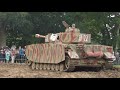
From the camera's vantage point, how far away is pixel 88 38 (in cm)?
2066

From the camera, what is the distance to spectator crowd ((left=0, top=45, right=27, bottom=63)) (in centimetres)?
2235

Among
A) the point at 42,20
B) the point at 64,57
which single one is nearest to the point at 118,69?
the point at 64,57

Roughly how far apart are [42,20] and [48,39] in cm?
286

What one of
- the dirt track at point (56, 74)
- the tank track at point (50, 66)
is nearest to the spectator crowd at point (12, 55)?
the tank track at point (50, 66)

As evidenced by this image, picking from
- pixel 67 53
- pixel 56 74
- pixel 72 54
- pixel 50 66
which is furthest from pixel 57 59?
pixel 56 74

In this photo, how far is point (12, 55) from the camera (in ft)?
73.9

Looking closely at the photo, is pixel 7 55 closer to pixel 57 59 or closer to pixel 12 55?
pixel 12 55

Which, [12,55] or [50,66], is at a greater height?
[12,55]

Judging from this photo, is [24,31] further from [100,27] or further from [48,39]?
[100,27]

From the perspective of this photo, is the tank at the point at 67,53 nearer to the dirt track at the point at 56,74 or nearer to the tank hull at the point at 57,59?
the tank hull at the point at 57,59

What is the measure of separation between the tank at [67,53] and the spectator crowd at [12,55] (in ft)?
3.61

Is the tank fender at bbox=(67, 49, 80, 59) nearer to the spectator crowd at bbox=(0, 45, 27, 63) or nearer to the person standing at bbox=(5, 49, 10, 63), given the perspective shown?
the spectator crowd at bbox=(0, 45, 27, 63)

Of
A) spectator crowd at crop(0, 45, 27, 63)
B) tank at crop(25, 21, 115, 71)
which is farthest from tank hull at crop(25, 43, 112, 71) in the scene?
spectator crowd at crop(0, 45, 27, 63)

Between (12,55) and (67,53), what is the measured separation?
4.75 metres
